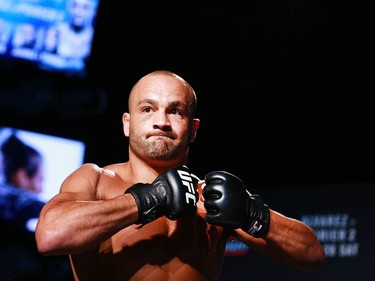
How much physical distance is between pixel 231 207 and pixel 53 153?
14.4ft

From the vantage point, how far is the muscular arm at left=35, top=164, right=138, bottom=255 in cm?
186

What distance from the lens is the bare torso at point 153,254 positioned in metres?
2.07

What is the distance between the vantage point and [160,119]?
220 centimetres

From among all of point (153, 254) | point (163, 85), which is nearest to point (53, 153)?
point (163, 85)

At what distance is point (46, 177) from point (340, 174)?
2.79 metres

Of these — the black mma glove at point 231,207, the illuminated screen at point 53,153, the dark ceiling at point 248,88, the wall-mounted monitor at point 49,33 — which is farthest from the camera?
the wall-mounted monitor at point 49,33

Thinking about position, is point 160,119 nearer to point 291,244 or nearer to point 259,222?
point 259,222

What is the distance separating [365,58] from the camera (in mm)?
4898

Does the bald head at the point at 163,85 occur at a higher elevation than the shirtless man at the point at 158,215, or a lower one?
higher

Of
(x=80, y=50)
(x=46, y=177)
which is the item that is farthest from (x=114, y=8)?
(x=46, y=177)

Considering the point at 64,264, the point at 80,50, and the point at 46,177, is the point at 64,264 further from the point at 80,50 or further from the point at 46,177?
the point at 80,50

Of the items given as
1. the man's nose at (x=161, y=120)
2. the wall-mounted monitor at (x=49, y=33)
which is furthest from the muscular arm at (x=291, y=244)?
the wall-mounted monitor at (x=49, y=33)

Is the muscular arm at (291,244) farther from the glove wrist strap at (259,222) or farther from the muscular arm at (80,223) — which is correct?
the muscular arm at (80,223)

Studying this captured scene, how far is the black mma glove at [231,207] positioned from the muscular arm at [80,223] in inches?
10.1
